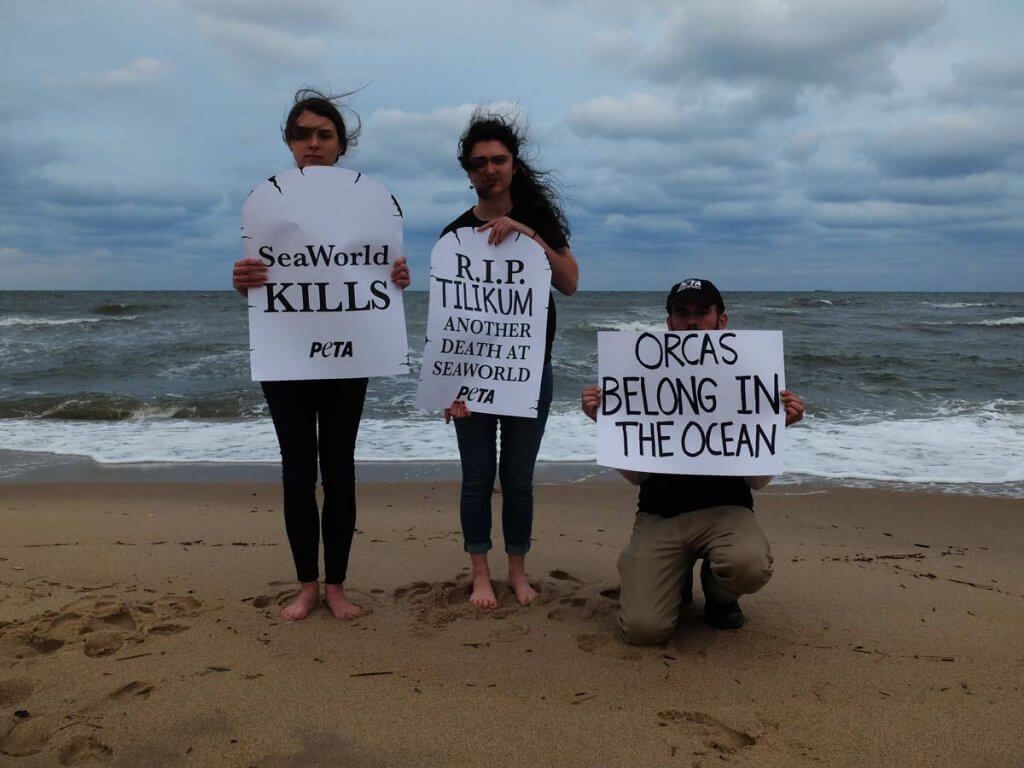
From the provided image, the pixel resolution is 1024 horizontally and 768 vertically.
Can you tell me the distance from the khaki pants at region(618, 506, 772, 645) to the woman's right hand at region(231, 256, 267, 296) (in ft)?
6.44

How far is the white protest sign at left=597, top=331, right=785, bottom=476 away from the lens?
3.28 metres

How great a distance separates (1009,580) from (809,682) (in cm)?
202

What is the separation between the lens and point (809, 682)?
2.85 meters

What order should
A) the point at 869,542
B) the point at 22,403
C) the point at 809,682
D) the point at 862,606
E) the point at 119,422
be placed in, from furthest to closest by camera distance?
the point at 22,403, the point at 119,422, the point at 869,542, the point at 862,606, the point at 809,682

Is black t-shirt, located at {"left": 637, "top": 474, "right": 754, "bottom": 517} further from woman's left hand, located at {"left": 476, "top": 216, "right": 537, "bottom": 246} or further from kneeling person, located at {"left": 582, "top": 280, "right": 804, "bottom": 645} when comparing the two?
woman's left hand, located at {"left": 476, "top": 216, "right": 537, "bottom": 246}

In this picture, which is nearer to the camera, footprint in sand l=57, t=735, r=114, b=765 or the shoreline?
footprint in sand l=57, t=735, r=114, b=765

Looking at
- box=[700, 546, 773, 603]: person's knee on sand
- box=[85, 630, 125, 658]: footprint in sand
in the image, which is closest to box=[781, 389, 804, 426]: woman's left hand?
box=[700, 546, 773, 603]: person's knee on sand

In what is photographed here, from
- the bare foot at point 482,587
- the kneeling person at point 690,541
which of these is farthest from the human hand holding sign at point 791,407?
the bare foot at point 482,587

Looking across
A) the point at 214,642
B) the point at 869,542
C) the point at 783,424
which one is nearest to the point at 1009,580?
the point at 869,542

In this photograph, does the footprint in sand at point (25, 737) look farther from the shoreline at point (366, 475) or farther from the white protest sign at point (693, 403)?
the shoreline at point (366, 475)

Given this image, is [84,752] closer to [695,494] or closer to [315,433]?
[315,433]

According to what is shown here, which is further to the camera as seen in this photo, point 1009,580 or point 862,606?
point 1009,580

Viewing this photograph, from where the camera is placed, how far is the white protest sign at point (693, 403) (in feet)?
10.8

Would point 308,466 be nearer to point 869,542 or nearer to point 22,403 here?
point 869,542
